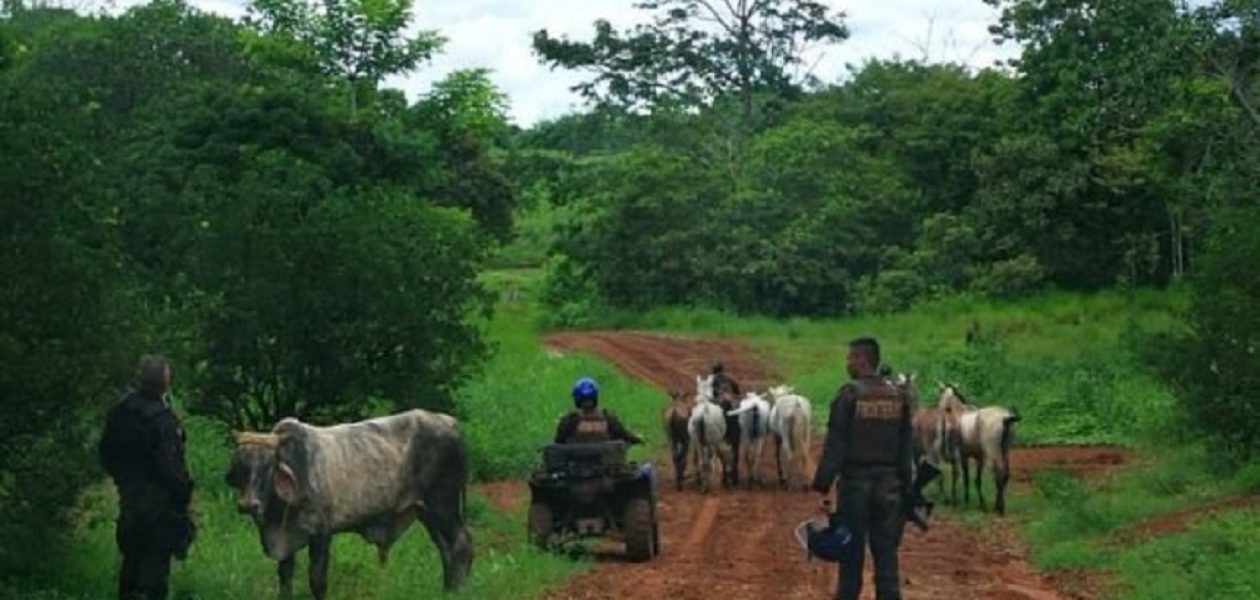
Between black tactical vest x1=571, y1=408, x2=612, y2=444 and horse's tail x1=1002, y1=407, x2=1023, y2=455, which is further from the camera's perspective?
horse's tail x1=1002, y1=407, x2=1023, y2=455

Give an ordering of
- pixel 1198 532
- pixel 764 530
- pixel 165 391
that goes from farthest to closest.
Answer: pixel 764 530 < pixel 1198 532 < pixel 165 391

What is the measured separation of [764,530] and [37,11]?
66.3 m

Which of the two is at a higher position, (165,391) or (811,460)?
(165,391)

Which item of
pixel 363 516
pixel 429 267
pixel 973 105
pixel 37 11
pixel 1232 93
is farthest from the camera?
pixel 37 11

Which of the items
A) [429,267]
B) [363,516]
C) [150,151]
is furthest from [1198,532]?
[150,151]

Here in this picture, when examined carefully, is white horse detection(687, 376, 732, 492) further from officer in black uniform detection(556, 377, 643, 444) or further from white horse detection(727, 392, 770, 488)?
officer in black uniform detection(556, 377, 643, 444)

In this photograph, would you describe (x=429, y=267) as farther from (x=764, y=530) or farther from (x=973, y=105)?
(x=973, y=105)

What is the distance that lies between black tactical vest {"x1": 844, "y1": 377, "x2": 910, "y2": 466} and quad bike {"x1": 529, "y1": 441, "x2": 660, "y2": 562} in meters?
4.78

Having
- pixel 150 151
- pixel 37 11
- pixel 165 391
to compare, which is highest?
pixel 37 11

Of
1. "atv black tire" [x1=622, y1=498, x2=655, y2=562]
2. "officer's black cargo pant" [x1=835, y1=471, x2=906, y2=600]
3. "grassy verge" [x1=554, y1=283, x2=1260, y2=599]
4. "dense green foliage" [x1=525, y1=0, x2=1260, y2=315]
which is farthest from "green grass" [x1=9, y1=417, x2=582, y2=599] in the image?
"dense green foliage" [x1=525, y1=0, x2=1260, y2=315]

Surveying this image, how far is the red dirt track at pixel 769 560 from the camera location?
14641 millimetres

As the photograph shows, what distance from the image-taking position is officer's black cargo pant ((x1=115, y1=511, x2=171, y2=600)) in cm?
1166

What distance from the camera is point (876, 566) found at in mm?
12148

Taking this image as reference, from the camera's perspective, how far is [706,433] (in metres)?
23.0
